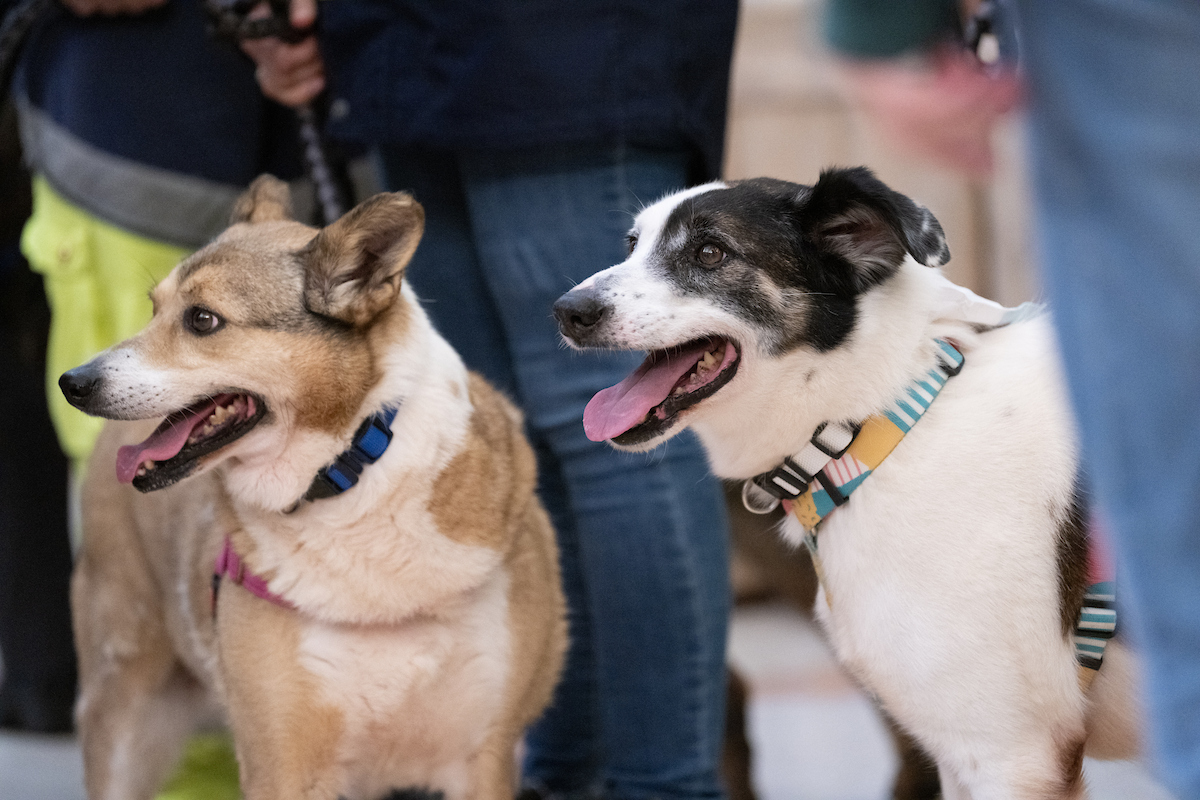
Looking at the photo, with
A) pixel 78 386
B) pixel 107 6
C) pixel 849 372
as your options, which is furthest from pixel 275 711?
pixel 107 6

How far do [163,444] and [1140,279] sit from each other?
61.9 inches

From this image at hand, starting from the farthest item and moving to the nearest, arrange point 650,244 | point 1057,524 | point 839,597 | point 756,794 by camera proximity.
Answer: point 756,794 < point 650,244 < point 839,597 < point 1057,524

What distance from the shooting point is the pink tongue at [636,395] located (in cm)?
175

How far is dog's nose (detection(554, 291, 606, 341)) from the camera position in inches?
69.4

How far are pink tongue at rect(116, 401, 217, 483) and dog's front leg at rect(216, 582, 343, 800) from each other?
297 mm

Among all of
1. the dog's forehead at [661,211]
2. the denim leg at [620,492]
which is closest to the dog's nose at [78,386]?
the denim leg at [620,492]

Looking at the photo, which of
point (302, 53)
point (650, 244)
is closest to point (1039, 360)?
point (650, 244)

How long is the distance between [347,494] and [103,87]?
1490 mm

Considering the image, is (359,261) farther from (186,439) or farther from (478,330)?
(478,330)

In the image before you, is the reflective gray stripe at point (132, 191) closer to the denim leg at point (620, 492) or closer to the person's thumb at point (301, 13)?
the person's thumb at point (301, 13)

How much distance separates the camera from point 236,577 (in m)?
1.99

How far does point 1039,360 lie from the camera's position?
5.76ft

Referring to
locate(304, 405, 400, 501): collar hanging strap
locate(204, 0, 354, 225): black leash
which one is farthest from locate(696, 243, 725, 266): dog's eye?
locate(204, 0, 354, 225): black leash

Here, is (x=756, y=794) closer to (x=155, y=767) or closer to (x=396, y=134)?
(x=155, y=767)
